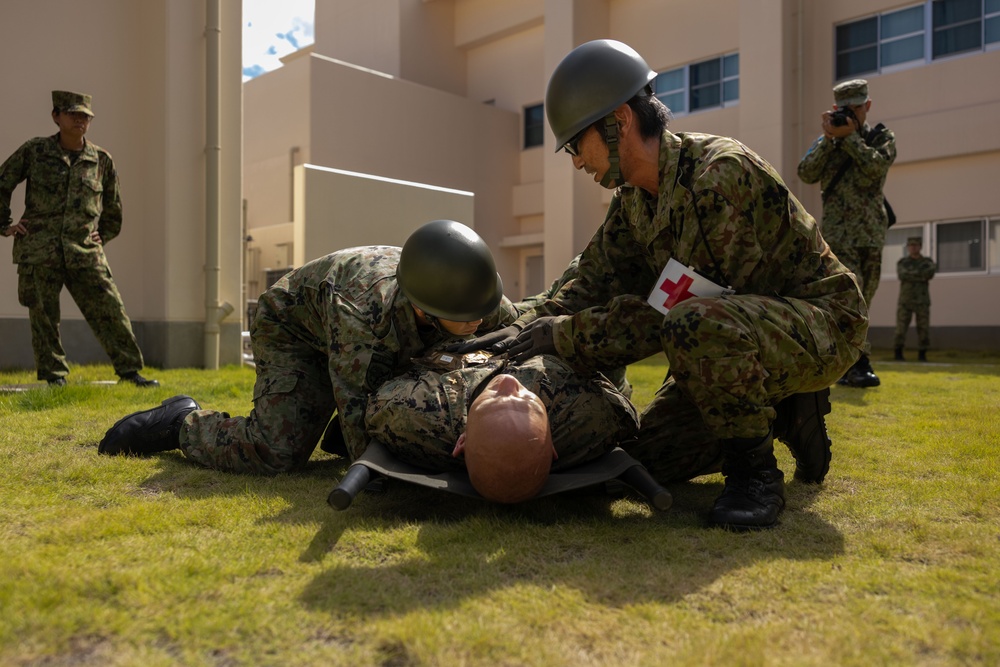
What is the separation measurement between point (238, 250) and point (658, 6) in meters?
12.6

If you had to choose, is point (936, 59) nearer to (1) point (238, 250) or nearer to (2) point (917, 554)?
(1) point (238, 250)

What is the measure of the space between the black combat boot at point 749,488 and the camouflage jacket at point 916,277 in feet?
37.7

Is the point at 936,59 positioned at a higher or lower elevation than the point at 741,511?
higher

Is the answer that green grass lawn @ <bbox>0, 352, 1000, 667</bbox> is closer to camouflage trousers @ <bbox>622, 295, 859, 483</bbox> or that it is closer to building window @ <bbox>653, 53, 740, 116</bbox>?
camouflage trousers @ <bbox>622, 295, 859, 483</bbox>

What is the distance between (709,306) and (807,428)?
95 centimetres

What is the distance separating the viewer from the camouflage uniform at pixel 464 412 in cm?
326

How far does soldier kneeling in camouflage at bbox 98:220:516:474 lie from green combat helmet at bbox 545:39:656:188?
0.63m

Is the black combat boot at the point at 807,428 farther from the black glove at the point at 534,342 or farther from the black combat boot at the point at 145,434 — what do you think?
the black combat boot at the point at 145,434

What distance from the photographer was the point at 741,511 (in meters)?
2.92

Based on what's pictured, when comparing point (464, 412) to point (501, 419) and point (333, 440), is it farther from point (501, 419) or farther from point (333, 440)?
point (333, 440)

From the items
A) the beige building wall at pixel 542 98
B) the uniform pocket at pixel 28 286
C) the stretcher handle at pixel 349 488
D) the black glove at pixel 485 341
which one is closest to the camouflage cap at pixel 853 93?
the black glove at pixel 485 341

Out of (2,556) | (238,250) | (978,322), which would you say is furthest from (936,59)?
(2,556)

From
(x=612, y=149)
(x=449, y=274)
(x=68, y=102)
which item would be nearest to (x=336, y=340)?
(x=449, y=274)

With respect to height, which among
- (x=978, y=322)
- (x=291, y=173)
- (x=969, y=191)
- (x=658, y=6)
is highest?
(x=658, y=6)
